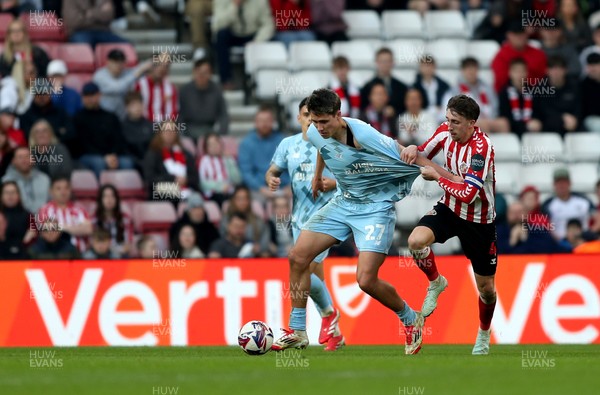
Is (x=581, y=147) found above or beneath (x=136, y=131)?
beneath

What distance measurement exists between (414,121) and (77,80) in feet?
16.4

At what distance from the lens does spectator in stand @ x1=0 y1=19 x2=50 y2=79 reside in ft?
67.9

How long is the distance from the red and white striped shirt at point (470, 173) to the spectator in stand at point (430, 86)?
805cm

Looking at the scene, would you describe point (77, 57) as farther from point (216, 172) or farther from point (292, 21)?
point (292, 21)

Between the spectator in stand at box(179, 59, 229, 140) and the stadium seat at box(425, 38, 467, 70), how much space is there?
12.5 ft

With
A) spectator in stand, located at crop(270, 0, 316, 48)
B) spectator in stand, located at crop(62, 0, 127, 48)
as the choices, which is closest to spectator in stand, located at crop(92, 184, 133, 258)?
spectator in stand, located at crop(62, 0, 127, 48)

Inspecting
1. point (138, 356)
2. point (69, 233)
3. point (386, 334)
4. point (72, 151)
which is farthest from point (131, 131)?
point (138, 356)

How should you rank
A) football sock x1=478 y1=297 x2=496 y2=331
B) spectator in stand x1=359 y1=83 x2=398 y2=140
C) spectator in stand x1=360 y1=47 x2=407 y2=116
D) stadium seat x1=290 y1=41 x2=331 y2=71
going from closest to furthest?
football sock x1=478 y1=297 x2=496 y2=331 < spectator in stand x1=359 y1=83 x2=398 y2=140 < spectator in stand x1=360 y1=47 x2=407 y2=116 < stadium seat x1=290 y1=41 x2=331 y2=71

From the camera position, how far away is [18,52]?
2083 centimetres

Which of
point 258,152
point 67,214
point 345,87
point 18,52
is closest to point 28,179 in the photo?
point 67,214

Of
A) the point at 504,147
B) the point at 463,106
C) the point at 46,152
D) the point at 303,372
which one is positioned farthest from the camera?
the point at 504,147

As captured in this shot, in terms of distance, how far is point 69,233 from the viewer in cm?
1919

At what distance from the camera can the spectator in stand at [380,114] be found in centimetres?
2117

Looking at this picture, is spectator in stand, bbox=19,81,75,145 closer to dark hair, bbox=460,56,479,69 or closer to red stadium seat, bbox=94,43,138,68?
red stadium seat, bbox=94,43,138,68
